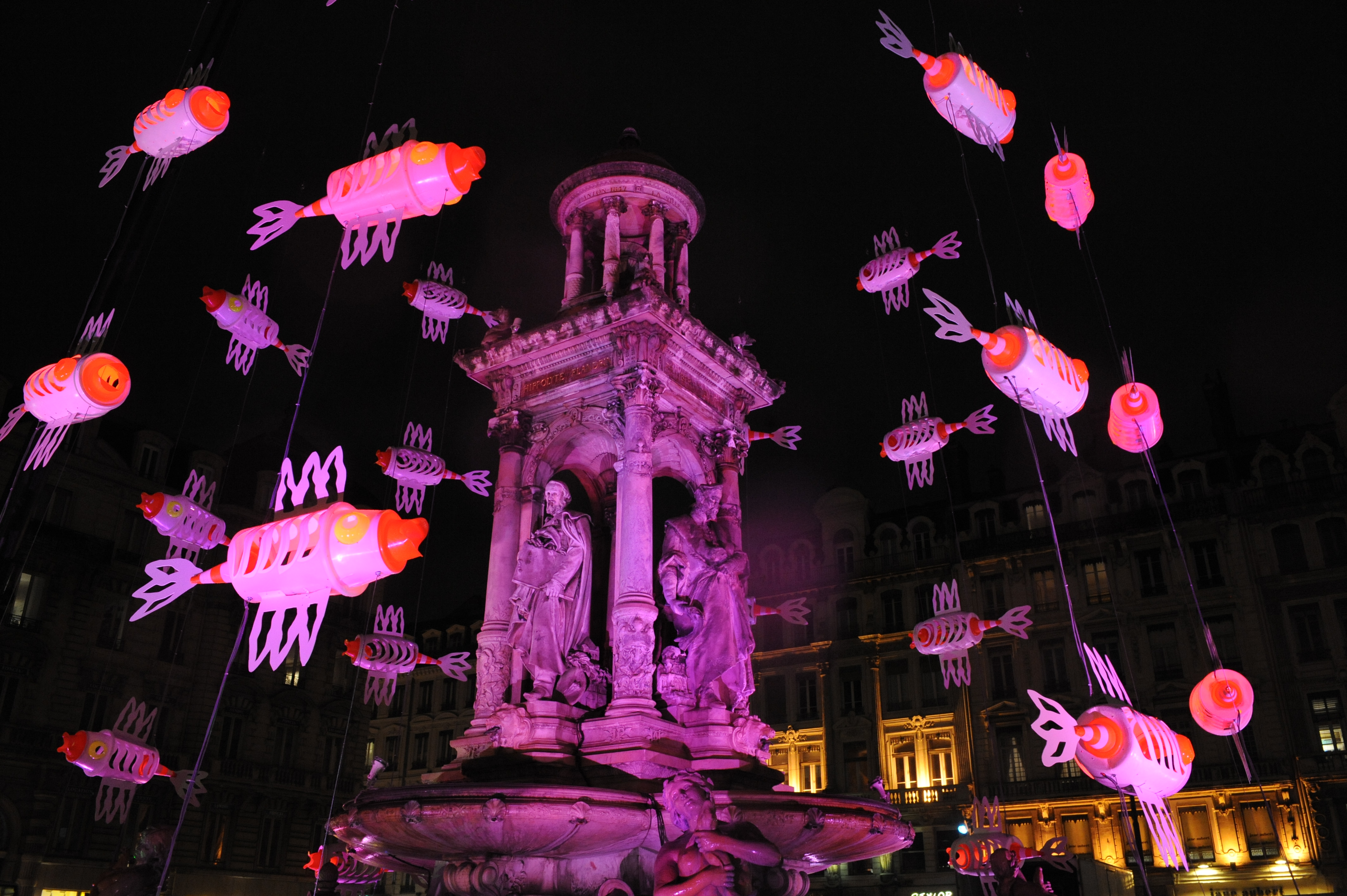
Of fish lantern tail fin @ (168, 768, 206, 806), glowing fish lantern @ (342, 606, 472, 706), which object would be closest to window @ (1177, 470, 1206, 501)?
Result: glowing fish lantern @ (342, 606, 472, 706)

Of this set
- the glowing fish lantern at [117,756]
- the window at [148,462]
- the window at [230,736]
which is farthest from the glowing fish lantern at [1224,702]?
the window at [148,462]

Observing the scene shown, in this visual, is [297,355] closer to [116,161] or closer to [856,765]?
[116,161]

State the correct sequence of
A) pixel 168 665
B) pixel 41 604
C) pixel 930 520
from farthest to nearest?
pixel 930 520
pixel 168 665
pixel 41 604

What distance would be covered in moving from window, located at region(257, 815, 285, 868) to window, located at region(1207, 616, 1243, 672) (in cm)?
3757

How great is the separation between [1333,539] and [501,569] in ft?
121

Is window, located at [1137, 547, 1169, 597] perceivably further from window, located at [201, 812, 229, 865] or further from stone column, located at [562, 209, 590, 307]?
window, located at [201, 812, 229, 865]

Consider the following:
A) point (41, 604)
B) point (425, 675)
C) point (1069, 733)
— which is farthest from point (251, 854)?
point (1069, 733)

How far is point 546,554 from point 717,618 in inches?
87.0

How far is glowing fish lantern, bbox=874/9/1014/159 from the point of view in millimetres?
10031

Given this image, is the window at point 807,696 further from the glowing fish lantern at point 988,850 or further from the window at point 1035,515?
the glowing fish lantern at point 988,850

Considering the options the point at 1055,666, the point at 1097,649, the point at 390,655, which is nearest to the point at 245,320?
the point at 390,655

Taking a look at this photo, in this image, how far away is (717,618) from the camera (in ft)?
38.6

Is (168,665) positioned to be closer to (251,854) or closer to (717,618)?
(251,854)

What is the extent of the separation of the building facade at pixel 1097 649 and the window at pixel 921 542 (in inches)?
3.5
